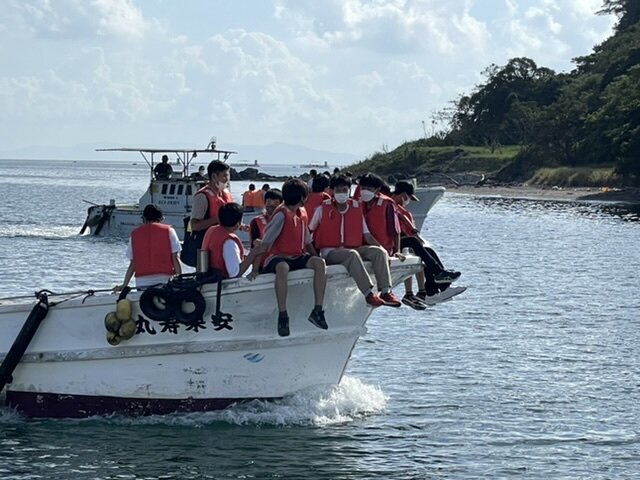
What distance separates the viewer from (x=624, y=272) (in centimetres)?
3406

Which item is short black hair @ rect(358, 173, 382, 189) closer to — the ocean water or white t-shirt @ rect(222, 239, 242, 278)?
white t-shirt @ rect(222, 239, 242, 278)

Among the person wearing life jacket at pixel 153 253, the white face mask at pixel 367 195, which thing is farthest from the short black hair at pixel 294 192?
the person wearing life jacket at pixel 153 253

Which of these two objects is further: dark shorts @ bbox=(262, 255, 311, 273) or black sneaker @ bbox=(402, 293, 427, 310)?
black sneaker @ bbox=(402, 293, 427, 310)

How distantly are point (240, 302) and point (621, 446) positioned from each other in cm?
461

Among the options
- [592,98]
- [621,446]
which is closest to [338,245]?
[621,446]

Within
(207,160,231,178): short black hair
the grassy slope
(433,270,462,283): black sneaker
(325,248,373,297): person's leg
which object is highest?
(207,160,231,178): short black hair

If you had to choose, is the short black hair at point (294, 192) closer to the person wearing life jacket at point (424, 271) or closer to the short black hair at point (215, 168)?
the short black hair at point (215, 168)

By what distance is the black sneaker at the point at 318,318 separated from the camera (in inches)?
517

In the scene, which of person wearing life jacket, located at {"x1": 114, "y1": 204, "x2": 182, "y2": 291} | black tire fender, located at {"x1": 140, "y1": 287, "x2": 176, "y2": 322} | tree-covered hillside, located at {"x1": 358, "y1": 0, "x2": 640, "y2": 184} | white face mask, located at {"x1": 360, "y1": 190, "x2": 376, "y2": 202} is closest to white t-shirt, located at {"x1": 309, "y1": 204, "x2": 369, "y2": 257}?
white face mask, located at {"x1": 360, "y1": 190, "x2": 376, "y2": 202}

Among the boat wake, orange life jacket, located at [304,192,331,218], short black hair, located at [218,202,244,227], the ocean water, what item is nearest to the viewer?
the ocean water

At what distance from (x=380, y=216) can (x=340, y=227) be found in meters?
0.71

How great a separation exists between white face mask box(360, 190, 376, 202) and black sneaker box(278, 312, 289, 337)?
1.81 metres

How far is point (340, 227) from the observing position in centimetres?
1350

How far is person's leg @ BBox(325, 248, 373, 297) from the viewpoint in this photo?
43.1 ft
